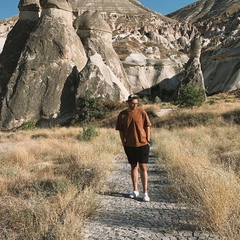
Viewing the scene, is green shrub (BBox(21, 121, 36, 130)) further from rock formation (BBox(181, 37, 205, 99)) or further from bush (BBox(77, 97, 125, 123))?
rock formation (BBox(181, 37, 205, 99))

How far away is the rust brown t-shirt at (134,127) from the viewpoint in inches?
242

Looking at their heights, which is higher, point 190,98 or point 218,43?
point 218,43

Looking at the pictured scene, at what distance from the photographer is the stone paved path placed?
404cm

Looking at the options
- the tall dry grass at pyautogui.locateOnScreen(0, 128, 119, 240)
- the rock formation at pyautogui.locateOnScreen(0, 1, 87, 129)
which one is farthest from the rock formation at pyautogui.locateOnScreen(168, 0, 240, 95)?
the tall dry grass at pyautogui.locateOnScreen(0, 128, 119, 240)

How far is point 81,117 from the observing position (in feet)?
88.9

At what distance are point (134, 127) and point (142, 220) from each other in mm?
1886

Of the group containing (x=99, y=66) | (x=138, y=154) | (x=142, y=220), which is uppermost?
(x=99, y=66)

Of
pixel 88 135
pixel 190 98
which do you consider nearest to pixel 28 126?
pixel 88 135

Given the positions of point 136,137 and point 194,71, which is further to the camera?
point 194,71

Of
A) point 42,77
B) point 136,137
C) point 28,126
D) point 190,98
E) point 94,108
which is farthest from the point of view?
point 42,77

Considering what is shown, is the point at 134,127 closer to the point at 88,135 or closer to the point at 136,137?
the point at 136,137

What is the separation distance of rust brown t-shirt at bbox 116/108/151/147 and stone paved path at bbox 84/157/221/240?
3.01ft

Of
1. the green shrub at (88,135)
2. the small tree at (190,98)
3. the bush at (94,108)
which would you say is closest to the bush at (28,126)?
the bush at (94,108)

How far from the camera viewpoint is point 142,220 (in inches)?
183
